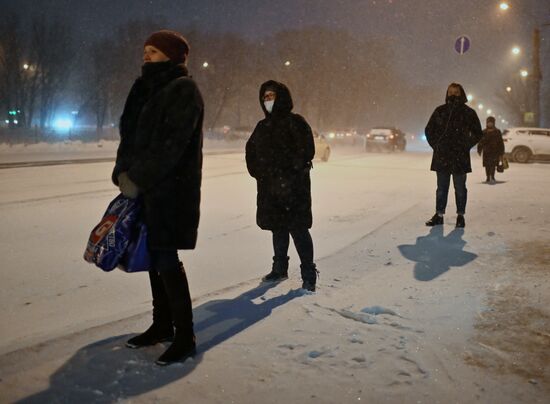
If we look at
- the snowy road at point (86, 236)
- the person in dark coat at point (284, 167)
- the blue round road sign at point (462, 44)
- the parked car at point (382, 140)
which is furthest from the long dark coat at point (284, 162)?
the parked car at point (382, 140)

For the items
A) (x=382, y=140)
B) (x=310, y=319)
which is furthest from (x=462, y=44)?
(x=310, y=319)

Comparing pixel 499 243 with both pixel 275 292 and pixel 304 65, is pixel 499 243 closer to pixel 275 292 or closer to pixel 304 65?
pixel 275 292

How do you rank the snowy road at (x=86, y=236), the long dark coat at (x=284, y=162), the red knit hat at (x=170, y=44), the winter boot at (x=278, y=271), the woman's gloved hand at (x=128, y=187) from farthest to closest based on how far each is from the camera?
the winter boot at (x=278, y=271)
the long dark coat at (x=284, y=162)
the snowy road at (x=86, y=236)
the red knit hat at (x=170, y=44)
the woman's gloved hand at (x=128, y=187)

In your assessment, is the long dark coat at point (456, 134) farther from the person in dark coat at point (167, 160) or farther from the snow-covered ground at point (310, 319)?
the person in dark coat at point (167, 160)

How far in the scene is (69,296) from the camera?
4.30 meters

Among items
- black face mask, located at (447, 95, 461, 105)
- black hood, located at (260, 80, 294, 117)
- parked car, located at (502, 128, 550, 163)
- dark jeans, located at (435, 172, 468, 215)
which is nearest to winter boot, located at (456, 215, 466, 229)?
dark jeans, located at (435, 172, 468, 215)

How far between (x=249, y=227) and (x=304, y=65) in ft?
159

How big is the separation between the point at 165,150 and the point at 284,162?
1612mm

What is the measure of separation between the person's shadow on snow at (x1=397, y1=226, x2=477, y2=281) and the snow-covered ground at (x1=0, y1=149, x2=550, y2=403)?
21 millimetres

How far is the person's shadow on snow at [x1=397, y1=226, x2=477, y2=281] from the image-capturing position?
5.00 metres

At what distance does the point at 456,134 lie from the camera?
6.95 meters

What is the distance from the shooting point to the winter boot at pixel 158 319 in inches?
126

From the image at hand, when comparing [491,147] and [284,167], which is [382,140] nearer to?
[491,147]

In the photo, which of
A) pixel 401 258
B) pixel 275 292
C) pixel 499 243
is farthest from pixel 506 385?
pixel 499 243
